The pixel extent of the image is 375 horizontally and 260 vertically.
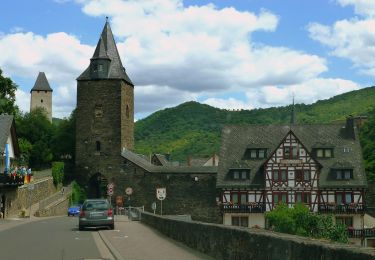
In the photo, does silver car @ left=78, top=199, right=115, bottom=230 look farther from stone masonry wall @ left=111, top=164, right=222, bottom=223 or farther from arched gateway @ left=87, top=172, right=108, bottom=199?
arched gateway @ left=87, top=172, right=108, bottom=199

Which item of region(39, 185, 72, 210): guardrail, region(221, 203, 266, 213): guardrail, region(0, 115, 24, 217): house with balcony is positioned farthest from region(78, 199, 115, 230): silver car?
region(221, 203, 266, 213): guardrail

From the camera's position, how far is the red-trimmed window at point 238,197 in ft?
214

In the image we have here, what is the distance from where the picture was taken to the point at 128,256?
54.3 ft

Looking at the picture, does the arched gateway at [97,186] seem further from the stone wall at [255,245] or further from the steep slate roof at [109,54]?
the stone wall at [255,245]

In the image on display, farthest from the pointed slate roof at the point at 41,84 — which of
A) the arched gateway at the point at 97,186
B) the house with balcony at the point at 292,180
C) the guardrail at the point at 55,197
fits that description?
the house with balcony at the point at 292,180

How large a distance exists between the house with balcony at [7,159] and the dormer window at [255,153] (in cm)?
2536

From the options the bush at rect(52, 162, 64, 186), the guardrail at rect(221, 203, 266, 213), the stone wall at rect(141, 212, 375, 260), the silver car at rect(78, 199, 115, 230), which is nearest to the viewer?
the stone wall at rect(141, 212, 375, 260)

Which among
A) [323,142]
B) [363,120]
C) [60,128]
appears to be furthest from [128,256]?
[363,120]

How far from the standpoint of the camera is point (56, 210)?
2559 inches

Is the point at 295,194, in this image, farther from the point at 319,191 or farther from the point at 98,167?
the point at 98,167

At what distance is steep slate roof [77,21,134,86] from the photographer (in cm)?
7777

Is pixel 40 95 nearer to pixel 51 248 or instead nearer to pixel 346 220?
pixel 346 220

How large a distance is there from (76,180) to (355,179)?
3376cm

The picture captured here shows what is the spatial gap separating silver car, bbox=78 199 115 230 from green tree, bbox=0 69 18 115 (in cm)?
4090
